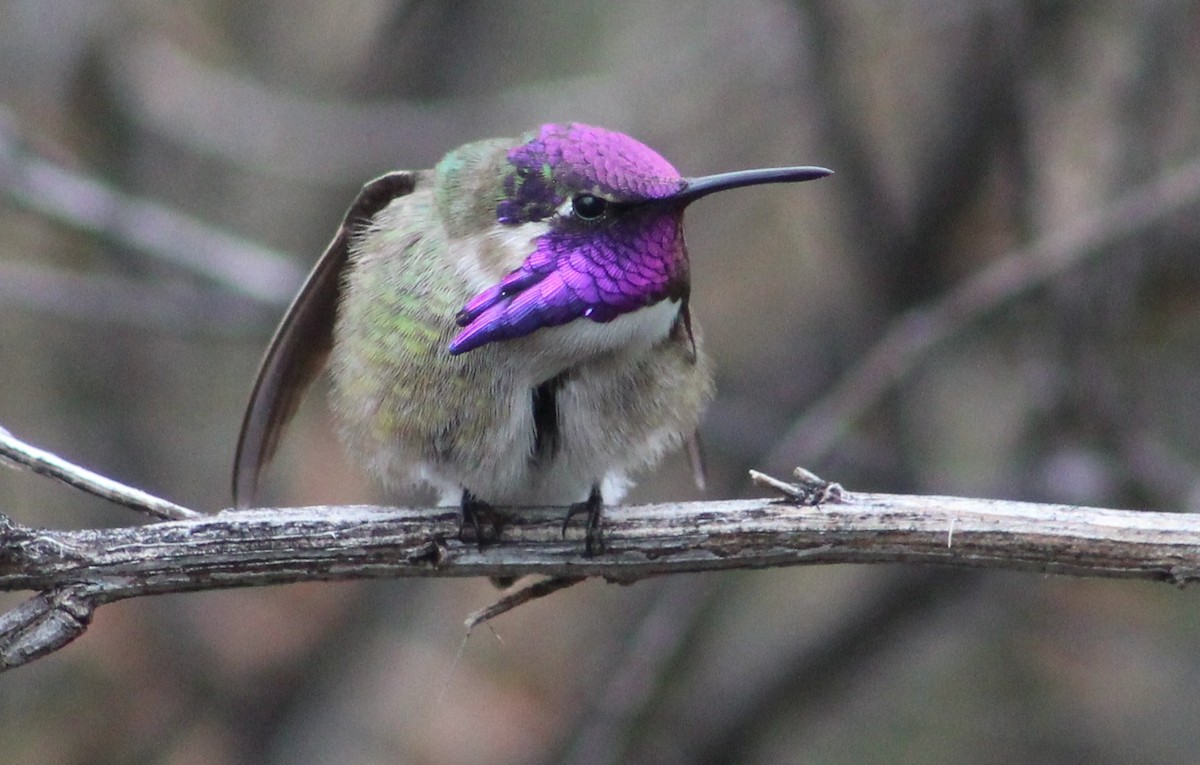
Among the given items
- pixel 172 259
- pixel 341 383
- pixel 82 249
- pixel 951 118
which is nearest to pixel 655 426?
pixel 341 383

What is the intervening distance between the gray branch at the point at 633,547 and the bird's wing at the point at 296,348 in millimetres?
865

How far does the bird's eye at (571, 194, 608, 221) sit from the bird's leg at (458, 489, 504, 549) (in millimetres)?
770

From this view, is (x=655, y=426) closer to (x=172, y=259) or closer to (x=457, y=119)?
(x=172, y=259)

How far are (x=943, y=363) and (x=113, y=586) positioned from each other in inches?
183

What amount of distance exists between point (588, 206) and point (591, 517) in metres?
0.76

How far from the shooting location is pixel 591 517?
336cm

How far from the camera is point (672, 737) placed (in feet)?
21.7

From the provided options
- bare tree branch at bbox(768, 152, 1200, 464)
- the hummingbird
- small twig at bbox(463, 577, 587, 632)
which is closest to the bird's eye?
the hummingbird

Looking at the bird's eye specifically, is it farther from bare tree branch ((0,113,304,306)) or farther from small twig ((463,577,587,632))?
bare tree branch ((0,113,304,306))

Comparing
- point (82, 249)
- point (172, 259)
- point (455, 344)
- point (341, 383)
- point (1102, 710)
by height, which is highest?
point (82, 249)

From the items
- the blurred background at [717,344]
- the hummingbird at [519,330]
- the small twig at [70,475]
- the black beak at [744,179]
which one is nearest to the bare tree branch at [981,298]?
the blurred background at [717,344]

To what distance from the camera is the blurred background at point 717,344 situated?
5.92 meters

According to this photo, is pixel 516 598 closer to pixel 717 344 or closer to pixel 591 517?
pixel 591 517

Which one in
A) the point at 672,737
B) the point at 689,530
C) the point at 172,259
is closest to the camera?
the point at 689,530
